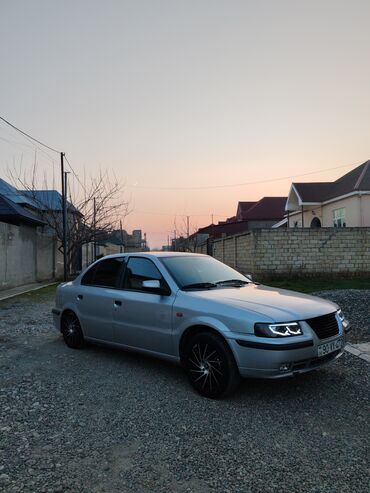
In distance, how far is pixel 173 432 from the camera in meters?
3.66

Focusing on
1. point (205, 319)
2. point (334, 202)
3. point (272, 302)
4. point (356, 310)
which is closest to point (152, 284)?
point (205, 319)

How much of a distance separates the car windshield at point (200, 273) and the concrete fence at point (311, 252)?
12.2m

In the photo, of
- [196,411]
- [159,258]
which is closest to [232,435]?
[196,411]

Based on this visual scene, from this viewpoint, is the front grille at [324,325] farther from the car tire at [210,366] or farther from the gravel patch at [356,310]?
the gravel patch at [356,310]

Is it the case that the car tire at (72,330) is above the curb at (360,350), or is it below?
above

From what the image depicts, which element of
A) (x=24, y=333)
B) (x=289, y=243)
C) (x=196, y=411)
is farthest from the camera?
(x=289, y=243)

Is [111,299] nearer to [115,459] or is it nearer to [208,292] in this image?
[208,292]

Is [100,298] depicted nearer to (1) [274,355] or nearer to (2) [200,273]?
(2) [200,273]

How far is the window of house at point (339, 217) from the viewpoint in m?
24.4

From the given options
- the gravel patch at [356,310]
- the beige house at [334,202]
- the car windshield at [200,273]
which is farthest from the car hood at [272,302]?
the beige house at [334,202]

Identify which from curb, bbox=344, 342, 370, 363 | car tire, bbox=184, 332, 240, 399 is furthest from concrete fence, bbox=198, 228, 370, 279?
car tire, bbox=184, 332, 240, 399

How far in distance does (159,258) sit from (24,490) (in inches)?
125

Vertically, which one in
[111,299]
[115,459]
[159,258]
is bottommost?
[115,459]

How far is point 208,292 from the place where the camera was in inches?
193
